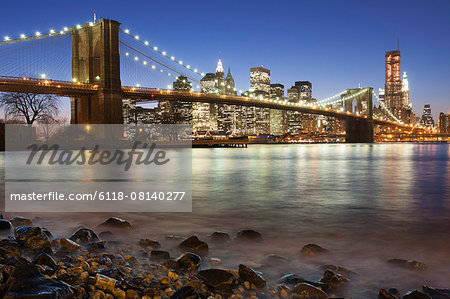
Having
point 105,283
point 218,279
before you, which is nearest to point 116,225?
point 105,283

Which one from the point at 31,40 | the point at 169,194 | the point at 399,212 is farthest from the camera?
the point at 31,40

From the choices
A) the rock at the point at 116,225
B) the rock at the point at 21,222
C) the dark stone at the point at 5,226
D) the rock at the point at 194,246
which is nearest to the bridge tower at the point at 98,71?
the rock at the point at 21,222

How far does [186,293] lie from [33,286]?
1067 millimetres

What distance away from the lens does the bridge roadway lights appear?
3108 inches

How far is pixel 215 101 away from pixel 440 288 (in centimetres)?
4841

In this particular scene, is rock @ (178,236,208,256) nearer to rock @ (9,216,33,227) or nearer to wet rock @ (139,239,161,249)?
wet rock @ (139,239,161,249)

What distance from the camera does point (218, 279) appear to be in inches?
126

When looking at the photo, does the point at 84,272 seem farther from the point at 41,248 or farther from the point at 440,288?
the point at 440,288

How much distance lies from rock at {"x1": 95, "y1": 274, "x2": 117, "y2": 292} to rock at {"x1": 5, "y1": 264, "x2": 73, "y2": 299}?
0.82ft

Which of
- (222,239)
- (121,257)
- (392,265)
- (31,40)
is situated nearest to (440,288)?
(392,265)

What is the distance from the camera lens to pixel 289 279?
337 centimetres

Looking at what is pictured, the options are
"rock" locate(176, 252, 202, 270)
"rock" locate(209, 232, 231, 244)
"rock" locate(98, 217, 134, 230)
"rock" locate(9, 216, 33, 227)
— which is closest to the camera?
"rock" locate(176, 252, 202, 270)

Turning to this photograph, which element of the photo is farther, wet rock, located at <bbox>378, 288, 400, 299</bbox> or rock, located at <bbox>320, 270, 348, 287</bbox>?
rock, located at <bbox>320, 270, 348, 287</bbox>

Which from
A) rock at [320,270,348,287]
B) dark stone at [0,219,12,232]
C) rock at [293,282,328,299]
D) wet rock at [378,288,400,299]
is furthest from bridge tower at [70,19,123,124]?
wet rock at [378,288,400,299]
